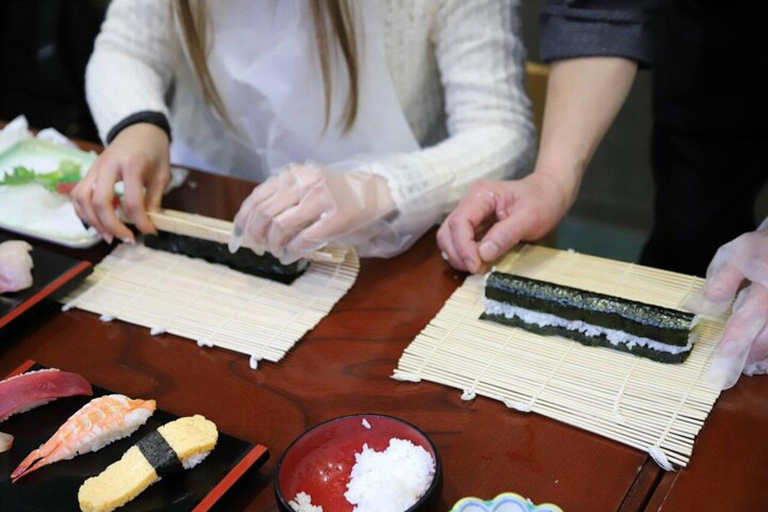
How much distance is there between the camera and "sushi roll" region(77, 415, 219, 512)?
878mm

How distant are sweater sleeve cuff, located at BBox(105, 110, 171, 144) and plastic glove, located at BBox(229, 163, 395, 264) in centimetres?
43

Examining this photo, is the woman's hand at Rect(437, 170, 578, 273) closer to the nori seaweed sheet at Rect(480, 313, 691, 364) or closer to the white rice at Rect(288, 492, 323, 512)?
the nori seaweed sheet at Rect(480, 313, 691, 364)

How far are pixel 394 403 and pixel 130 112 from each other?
910 mm

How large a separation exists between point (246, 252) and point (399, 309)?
28 centimetres

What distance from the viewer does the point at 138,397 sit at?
42.6 inches

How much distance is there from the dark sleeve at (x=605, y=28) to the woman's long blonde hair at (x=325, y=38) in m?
0.38

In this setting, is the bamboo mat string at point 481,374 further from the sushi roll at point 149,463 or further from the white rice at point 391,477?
the sushi roll at point 149,463

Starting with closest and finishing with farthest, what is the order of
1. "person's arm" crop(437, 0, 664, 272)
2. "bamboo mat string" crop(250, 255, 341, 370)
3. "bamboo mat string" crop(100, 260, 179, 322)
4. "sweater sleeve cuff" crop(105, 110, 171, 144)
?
"bamboo mat string" crop(250, 255, 341, 370), "bamboo mat string" crop(100, 260, 179, 322), "person's arm" crop(437, 0, 664, 272), "sweater sleeve cuff" crop(105, 110, 171, 144)

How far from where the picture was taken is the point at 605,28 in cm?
144

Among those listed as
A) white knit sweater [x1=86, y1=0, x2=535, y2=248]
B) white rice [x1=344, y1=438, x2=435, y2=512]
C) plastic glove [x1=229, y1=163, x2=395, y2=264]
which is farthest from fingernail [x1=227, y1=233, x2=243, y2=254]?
white rice [x1=344, y1=438, x2=435, y2=512]

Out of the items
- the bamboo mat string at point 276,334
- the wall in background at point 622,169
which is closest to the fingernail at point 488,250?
the bamboo mat string at point 276,334

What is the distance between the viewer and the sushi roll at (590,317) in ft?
3.45

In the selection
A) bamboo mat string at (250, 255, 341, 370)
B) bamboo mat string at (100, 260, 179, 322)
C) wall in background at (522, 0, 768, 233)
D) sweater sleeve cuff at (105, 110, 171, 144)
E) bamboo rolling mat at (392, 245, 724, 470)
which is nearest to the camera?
bamboo rolling mat at (392, 245, 724, 470)

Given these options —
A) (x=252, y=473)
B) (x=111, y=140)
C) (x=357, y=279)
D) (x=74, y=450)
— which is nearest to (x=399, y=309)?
(x=357, y=279)
